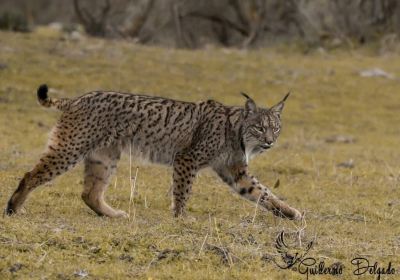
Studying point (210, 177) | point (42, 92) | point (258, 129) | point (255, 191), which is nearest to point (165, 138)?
point (258, 129)

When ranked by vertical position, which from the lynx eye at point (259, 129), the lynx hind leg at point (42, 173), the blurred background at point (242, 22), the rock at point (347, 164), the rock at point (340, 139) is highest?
the blurred background at point (242, 22)

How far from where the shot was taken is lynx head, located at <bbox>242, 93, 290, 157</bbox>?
11.5 metres

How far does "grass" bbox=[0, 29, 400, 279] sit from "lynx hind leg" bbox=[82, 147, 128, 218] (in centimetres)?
20

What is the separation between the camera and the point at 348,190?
46.0 feet

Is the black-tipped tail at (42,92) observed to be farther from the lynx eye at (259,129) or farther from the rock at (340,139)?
the rock at (340,139)

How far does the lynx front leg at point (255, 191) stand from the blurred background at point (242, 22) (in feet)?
78.3

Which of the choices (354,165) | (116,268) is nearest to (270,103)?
(354,165)

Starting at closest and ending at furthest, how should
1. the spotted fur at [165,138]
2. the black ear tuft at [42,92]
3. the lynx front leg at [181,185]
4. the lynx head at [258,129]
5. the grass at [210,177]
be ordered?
the grass at [210,177] < the spotted fur at [165,138] < the black ear tuft at [42,92] < the lynx front leg at [181,185] < the lynx head at [258,129]

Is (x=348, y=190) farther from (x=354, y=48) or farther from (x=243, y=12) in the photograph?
(x=243, y=12)

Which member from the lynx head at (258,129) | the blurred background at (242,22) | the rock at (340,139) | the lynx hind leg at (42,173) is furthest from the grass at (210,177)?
the blurred background at (242,22)

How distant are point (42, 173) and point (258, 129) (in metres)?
2.81

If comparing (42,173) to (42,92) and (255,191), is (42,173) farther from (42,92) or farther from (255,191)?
(255,191)

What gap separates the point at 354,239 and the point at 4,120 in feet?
36.3

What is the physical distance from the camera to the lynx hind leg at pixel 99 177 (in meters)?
11.2
